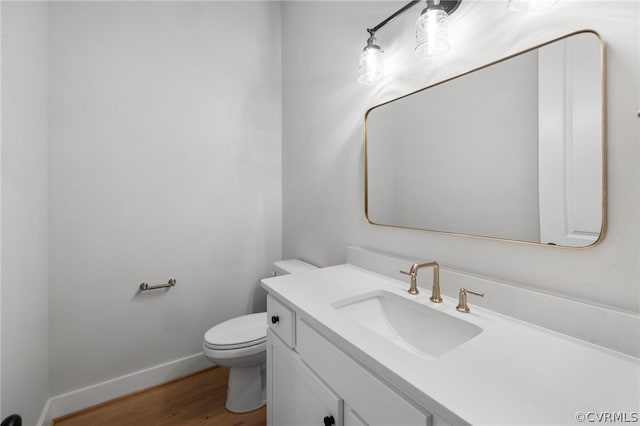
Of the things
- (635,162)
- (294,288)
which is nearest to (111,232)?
(294,288)

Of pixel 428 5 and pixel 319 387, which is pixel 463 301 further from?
pixel 428 5

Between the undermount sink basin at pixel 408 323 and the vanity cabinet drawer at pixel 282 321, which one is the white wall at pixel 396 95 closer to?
the undermount sink basin at pixel 408 323

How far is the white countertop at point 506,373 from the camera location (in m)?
0.49

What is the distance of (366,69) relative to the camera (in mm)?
1282

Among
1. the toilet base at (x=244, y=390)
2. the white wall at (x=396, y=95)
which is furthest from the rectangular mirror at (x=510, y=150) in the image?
the toilet base at (x=244, y=390)

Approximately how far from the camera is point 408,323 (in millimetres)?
1006

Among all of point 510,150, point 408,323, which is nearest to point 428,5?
point 510,150

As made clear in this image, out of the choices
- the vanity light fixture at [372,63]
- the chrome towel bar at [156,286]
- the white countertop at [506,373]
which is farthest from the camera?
the chrome towel bar at [156,286]

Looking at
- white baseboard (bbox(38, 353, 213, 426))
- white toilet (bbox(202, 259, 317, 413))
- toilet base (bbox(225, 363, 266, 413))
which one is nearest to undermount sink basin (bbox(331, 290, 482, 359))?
white toilet (bbox(202, 259, 317, 413))

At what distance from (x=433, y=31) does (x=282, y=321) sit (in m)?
1.21

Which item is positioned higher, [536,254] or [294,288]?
[536,254]

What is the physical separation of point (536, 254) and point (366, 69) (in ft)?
3.32

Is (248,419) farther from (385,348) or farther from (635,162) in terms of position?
(635,162)

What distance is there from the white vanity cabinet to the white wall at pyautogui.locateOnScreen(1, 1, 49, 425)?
3.17 feet
